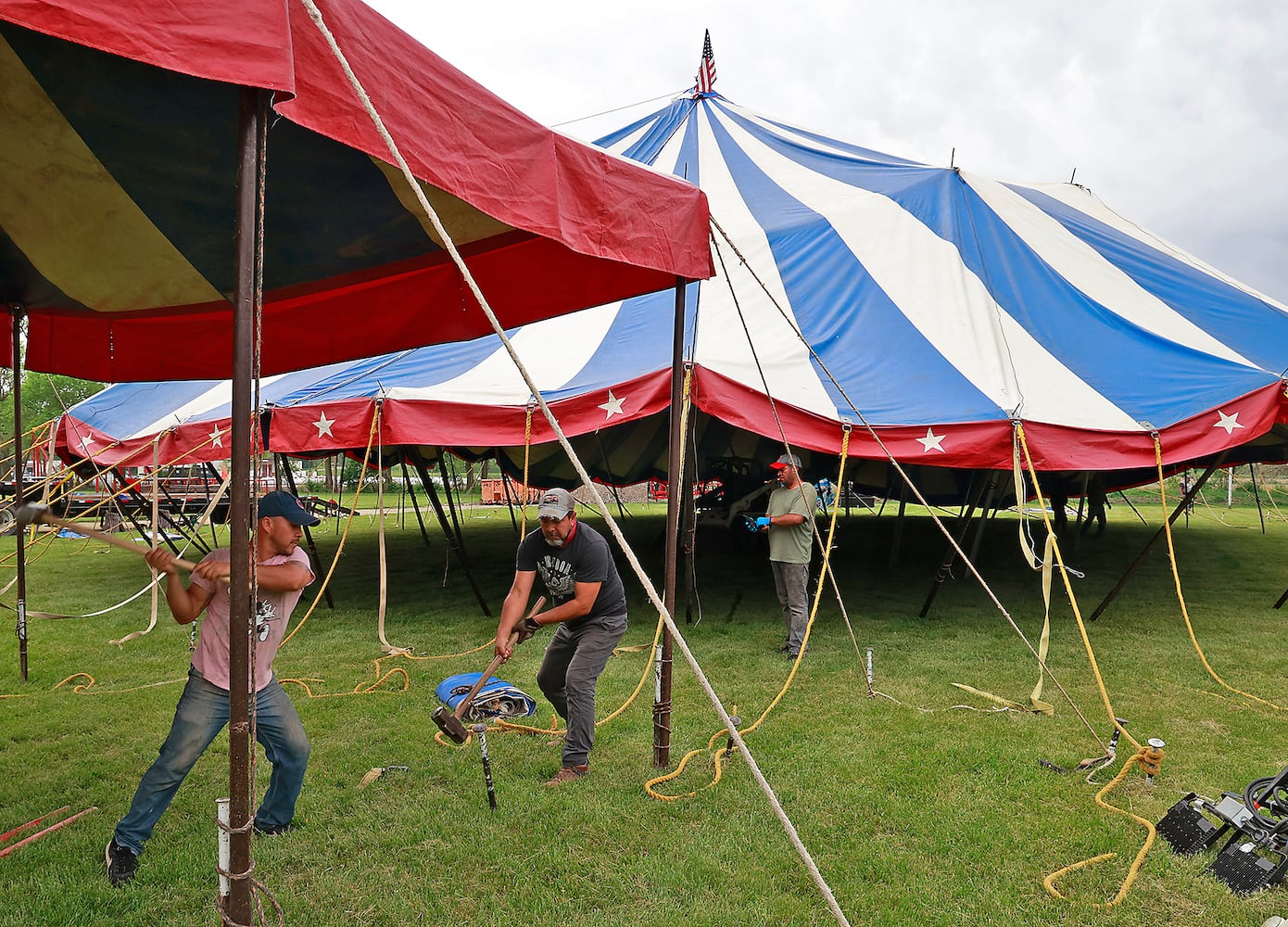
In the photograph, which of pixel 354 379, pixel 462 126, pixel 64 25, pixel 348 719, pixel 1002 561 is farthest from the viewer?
pixel 1002 561

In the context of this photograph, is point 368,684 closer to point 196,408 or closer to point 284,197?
point 284,197

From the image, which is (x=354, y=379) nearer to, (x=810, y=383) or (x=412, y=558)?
(x=810, y=383)

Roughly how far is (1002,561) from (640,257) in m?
8.79

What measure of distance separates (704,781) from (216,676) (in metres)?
2.01

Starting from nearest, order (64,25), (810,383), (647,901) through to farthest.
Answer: (64,25) < (647,901) < (810,383)

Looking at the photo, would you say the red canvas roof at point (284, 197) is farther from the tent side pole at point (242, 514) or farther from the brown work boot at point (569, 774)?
the brown work boot at point (569, 774)

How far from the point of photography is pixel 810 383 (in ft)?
19.7

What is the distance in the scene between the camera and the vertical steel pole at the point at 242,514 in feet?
5.61

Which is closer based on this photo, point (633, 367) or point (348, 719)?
point (348, 719)

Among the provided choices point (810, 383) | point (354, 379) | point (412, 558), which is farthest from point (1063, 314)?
point (412, 558)

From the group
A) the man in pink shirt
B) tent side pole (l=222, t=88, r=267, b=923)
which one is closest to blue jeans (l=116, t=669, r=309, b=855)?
the man in pink shirt

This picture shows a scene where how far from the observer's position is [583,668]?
3582 mm

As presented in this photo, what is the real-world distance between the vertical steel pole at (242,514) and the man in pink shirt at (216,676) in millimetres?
715

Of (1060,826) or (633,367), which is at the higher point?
(633,367)
